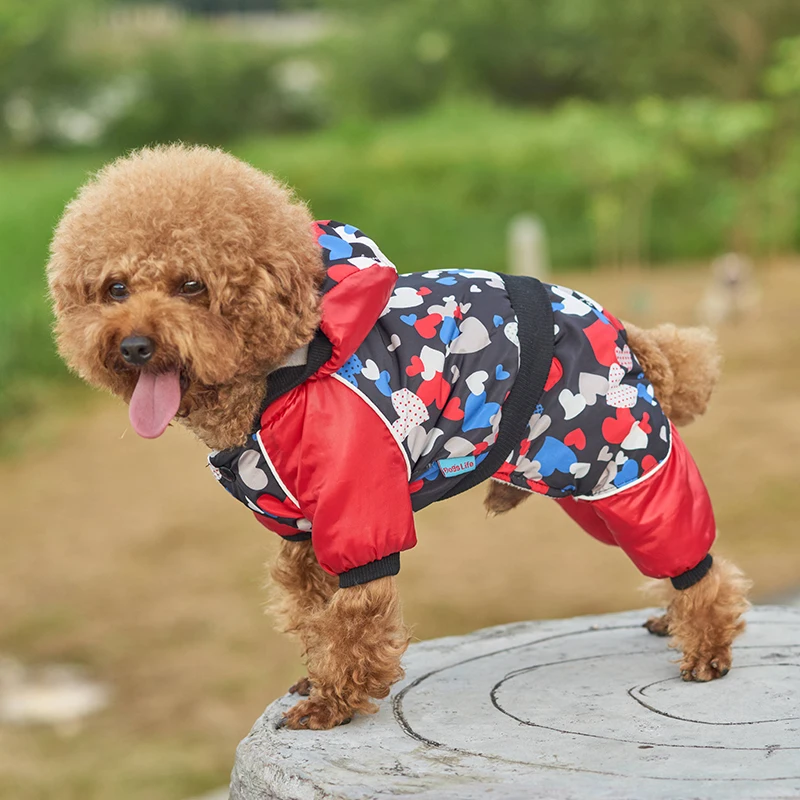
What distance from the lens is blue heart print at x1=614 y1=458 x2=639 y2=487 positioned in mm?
3002

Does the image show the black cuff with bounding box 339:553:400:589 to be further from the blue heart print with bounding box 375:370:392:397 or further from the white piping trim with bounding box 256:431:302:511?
the blue heart print with bounding box 375:370:392:397

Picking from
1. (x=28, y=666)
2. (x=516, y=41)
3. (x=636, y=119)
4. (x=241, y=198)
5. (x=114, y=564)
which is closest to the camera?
(x=241, y=198)

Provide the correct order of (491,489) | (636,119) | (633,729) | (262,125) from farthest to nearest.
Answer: (262,125) < (636,119) < (491,489) < (633,729)

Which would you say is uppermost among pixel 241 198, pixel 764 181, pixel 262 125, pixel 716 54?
pixel 262 125

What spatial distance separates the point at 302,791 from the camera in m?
2.74

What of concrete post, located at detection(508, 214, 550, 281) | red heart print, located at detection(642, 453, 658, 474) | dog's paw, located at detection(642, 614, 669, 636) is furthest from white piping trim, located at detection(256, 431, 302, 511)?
concrete post, located at detection(508, 214, 550, 281)

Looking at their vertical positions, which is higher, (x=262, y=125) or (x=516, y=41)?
(x=262, y=125)

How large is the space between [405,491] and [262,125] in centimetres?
1762

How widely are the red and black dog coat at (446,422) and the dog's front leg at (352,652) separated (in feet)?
0.25

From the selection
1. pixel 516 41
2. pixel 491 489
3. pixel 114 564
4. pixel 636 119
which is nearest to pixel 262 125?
pixel 516 41

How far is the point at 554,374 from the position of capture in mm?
2963

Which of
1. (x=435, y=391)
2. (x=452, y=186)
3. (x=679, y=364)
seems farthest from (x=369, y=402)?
(x=452, y=186)

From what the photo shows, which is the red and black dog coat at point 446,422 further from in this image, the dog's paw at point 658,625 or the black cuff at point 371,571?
the dog's paw at point 658,625

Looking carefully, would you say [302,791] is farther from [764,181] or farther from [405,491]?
[764,181]
